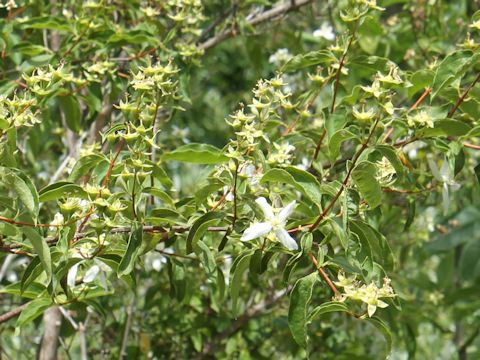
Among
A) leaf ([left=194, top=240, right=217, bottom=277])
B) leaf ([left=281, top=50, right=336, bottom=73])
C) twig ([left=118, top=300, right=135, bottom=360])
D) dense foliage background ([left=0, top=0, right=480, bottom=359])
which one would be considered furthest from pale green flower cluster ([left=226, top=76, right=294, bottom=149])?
twig ([left=118, top=300, right=135, bottom=360])

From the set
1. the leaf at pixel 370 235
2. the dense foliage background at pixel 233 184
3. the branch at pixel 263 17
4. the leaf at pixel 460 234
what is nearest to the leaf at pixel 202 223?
the dense foliage background at pixel 233 184

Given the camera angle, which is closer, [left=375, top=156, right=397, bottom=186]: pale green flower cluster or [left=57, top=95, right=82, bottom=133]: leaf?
[left=375, top=156, right=397, bottom=186]: pale green flower cluster

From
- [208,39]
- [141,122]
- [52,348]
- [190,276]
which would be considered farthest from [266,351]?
[141,122]

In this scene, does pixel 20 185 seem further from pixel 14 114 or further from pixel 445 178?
pixel 445 178

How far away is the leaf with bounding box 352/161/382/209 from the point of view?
1.52m

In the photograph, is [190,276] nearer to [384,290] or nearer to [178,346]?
[178,346]

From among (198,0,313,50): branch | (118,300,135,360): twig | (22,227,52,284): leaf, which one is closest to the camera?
(22,227,52,284): leaf

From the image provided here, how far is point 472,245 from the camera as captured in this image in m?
4.08

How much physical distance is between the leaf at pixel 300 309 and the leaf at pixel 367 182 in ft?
0.53

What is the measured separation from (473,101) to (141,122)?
718 mm

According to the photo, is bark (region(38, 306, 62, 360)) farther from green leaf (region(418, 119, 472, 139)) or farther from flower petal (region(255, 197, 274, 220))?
green leaf (region(418, 119, 472, 139))

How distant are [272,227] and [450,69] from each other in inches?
19.0

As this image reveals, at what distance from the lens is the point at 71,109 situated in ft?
7.52

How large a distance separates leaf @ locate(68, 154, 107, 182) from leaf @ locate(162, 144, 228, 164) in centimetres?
16
